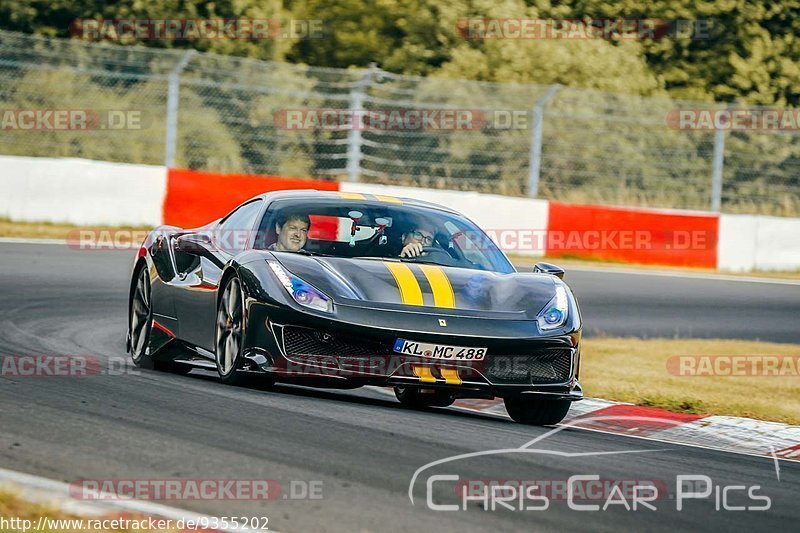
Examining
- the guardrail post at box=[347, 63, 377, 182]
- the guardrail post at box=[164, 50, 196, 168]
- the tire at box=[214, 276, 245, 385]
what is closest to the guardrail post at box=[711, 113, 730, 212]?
the guardrail post at box=[347, 63, 377, 182]

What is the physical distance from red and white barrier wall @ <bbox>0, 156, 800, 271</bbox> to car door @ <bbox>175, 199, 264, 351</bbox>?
388 inches

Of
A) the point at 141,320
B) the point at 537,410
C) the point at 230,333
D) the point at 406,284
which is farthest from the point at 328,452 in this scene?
the point at 141,320

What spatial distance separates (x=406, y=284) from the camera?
7.32 metres

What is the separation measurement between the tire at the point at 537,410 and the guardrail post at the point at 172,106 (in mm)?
12743

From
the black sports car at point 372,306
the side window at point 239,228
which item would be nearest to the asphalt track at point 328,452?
the black sports car at point 372,306

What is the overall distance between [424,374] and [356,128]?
14.1 meters

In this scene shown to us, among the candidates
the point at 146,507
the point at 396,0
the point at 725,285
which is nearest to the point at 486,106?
the point at 725,285

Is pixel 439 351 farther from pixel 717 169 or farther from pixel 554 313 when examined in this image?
pixel 717 169

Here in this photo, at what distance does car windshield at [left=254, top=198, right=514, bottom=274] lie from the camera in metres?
7.90

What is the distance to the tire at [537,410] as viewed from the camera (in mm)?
7617

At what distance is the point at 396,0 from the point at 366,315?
85.6 ft

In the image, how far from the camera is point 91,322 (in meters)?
11.5

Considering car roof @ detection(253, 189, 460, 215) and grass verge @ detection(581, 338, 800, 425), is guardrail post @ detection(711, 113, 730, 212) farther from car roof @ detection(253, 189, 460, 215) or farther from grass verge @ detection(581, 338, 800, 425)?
car roof @ detection(253, 189, 460, 215)

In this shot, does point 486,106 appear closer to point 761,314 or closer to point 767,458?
point 761,314
